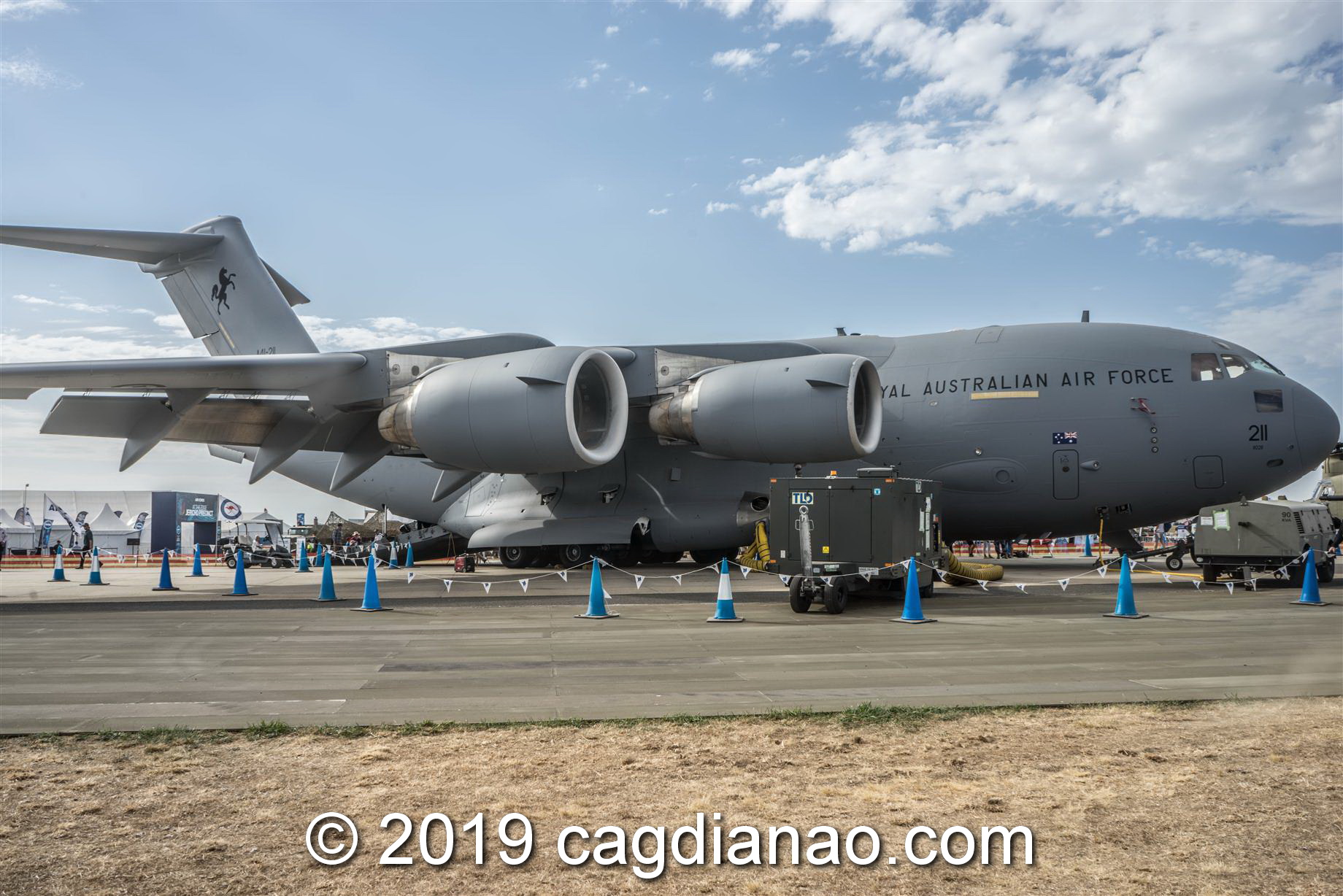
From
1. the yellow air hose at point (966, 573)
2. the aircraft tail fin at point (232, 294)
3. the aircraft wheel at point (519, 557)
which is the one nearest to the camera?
the yellow air hose at point (966, 573)

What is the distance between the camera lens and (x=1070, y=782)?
4.09 meters

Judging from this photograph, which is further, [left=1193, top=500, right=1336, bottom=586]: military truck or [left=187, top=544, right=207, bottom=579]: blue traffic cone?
[left=187, top=544, right=207, bottom=579]: blue traffic cone

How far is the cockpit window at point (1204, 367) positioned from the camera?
14164 mm

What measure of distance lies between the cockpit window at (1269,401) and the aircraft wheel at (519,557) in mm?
12199

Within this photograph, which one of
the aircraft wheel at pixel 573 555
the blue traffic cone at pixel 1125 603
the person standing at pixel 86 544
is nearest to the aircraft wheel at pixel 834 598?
the blue traffic cone at pixel 1125 603

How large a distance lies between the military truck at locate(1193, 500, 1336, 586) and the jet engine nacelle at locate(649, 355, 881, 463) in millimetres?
4856

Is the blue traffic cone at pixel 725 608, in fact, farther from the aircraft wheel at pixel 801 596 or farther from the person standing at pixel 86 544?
the person standing at pixel 86 544

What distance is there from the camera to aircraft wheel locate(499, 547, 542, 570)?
768 inches

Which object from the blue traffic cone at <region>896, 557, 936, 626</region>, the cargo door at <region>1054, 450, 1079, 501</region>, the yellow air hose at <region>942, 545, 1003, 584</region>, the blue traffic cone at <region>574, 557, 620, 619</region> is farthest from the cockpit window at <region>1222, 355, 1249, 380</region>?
the blue traffic cone at <region>574, 557, 620, 619</region>

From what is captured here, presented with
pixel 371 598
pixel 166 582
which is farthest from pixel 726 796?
pixel 166 582

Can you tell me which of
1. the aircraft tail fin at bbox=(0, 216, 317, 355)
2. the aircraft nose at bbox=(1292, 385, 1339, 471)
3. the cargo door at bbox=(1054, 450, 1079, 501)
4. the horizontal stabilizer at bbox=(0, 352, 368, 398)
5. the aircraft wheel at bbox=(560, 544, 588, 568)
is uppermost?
the aircraft tail fin at bbox=(0, 216, 317, 355)

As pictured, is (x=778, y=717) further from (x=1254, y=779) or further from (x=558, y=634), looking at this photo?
(x=558, y=634)

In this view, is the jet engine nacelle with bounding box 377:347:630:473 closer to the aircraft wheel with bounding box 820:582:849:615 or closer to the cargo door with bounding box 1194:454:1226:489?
the aircraft wheel with bounding box 820:582:849:615

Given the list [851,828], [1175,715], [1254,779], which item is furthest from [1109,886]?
[1175,715]
